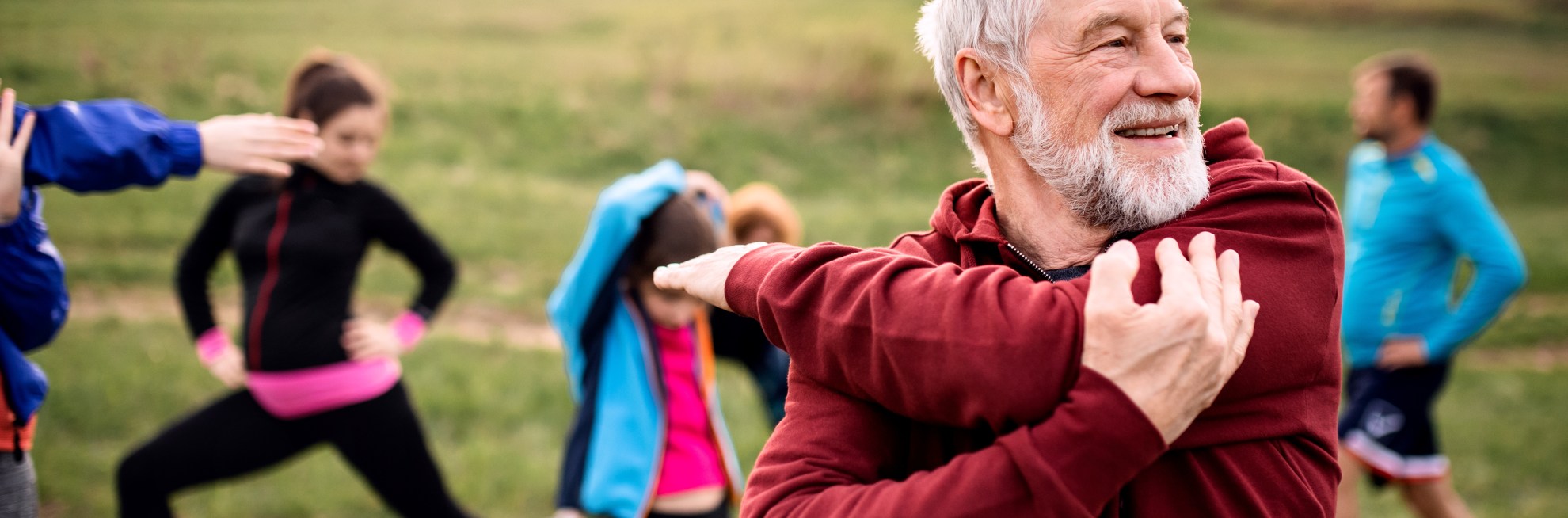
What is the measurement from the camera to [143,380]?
7.10 m

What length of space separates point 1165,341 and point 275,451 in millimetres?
3898

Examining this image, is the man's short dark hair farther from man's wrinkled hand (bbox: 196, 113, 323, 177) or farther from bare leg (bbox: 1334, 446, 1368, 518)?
man's wrinkled hand (bbox: 196, 113, 323, 177)

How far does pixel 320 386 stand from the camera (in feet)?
15.0

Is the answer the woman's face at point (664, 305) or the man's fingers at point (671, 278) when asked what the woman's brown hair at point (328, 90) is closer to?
the woman's face at point (664, 305)

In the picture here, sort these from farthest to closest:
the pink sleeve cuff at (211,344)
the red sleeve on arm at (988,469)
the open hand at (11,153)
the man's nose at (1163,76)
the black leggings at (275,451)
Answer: the pink sleeve cuff at (211,344) → the black leggings at (275,451) → the open hand at (11,153) → the man's nose at (1163,76) → the red sleeve on arm at (988,469)

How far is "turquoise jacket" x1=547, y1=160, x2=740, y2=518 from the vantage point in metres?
3.96

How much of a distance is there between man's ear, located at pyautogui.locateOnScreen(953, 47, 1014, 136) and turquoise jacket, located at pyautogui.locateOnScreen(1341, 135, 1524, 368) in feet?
13.9

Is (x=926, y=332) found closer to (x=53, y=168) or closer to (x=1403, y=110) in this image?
(x=53, y=168)

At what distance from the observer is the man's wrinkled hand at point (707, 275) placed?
76.2 inches

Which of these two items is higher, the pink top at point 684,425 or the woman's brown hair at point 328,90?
the woman's brown hair at point 328,90

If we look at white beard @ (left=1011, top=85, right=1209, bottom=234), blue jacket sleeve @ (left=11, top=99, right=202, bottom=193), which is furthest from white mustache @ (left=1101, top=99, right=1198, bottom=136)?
blue jacket sleeve @ (left=11, top=99, right=202, bottom=193)

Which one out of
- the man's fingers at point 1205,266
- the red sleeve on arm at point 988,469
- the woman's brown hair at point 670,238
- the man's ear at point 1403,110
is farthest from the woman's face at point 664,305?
the man's ear at point 1403,110

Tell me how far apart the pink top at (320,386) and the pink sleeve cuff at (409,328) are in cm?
15

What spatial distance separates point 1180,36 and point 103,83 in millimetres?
15700
